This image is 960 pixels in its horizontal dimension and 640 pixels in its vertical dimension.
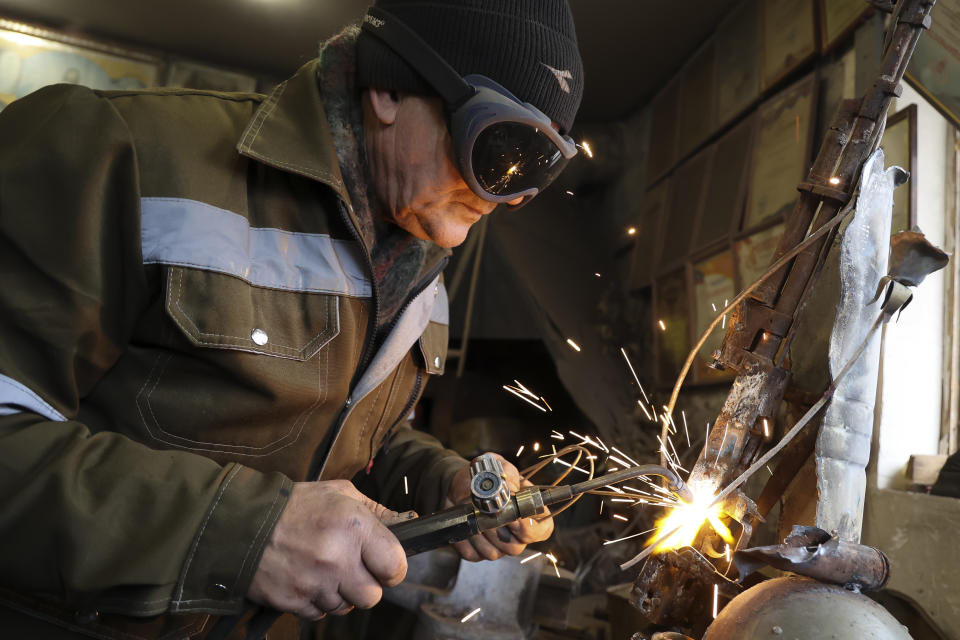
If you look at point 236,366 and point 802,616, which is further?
point 236,366

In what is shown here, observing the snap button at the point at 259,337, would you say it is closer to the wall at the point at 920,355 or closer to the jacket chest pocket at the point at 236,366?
the jacket chest pocket at the point at 236,366

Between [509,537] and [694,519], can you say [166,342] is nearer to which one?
[509,537]

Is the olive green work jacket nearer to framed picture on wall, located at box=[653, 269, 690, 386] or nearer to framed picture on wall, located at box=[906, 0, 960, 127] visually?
framed picture on wall, located at box=[906, 0, 960, 127]

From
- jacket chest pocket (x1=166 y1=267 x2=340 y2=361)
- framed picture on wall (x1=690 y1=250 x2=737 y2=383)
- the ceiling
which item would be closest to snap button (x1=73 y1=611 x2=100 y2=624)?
jacket chest pocket (x1=166 y1=267 x2=340 y2=361)

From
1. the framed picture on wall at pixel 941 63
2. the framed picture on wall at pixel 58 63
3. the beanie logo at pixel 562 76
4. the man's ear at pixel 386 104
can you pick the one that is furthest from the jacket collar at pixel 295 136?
the framed picture on wall at pixel 58 63

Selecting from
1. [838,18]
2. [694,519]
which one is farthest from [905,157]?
[694,519]

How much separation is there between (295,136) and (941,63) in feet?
6.36

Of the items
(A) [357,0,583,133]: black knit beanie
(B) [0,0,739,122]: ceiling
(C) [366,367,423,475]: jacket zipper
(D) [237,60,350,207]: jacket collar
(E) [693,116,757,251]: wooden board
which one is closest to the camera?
(D) [237,60,350,207]: jacket collar

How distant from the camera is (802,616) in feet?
3.76

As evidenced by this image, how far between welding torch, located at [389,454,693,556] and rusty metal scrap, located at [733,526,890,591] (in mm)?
180

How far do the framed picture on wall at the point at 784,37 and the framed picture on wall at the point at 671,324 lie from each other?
4.20 feet

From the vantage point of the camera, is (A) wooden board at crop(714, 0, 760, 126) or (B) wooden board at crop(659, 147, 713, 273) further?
(B) wooden board at crop(659, 147, 713, 273)

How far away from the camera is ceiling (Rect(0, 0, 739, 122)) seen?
4.51 metres

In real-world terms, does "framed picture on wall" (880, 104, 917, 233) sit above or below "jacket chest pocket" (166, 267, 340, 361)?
above
